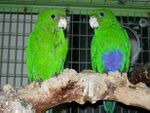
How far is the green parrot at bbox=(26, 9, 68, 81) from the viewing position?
190 cm

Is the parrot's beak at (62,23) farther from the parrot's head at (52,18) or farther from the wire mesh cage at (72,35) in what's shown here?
the wire mesh cage at (72,35)

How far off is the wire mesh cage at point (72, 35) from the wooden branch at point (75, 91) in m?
0.76

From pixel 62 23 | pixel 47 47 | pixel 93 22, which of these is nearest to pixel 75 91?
pixel 47 47

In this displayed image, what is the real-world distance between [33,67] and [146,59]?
966 mm

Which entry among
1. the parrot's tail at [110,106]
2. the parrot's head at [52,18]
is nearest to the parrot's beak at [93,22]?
the parrot's head at [52,18]

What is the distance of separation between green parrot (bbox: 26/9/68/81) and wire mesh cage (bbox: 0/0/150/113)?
34 centimetres

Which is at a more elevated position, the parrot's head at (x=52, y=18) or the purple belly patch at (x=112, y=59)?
the parrot's head at (x=52, y=18)

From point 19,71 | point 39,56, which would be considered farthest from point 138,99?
point 19,71

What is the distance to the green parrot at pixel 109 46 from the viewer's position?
2.07 meters

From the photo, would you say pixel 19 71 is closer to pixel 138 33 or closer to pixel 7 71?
pixel 7 71

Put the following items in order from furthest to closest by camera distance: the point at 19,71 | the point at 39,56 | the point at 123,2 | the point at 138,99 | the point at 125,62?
the point at 19,71, the point at 123,2, the point at 125,62, the point at 39,56, the point at 138,99

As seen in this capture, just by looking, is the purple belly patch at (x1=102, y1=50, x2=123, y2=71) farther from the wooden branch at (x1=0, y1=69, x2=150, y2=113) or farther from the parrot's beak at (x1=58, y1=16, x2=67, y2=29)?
the wooden branch at (x1=0, y1=69, x2=150, y2=113)

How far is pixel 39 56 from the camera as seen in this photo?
1.92 metres

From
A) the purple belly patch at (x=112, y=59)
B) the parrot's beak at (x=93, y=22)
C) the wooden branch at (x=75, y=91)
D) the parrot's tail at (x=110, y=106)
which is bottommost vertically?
the parrot's tail at (x=110, y=106)
